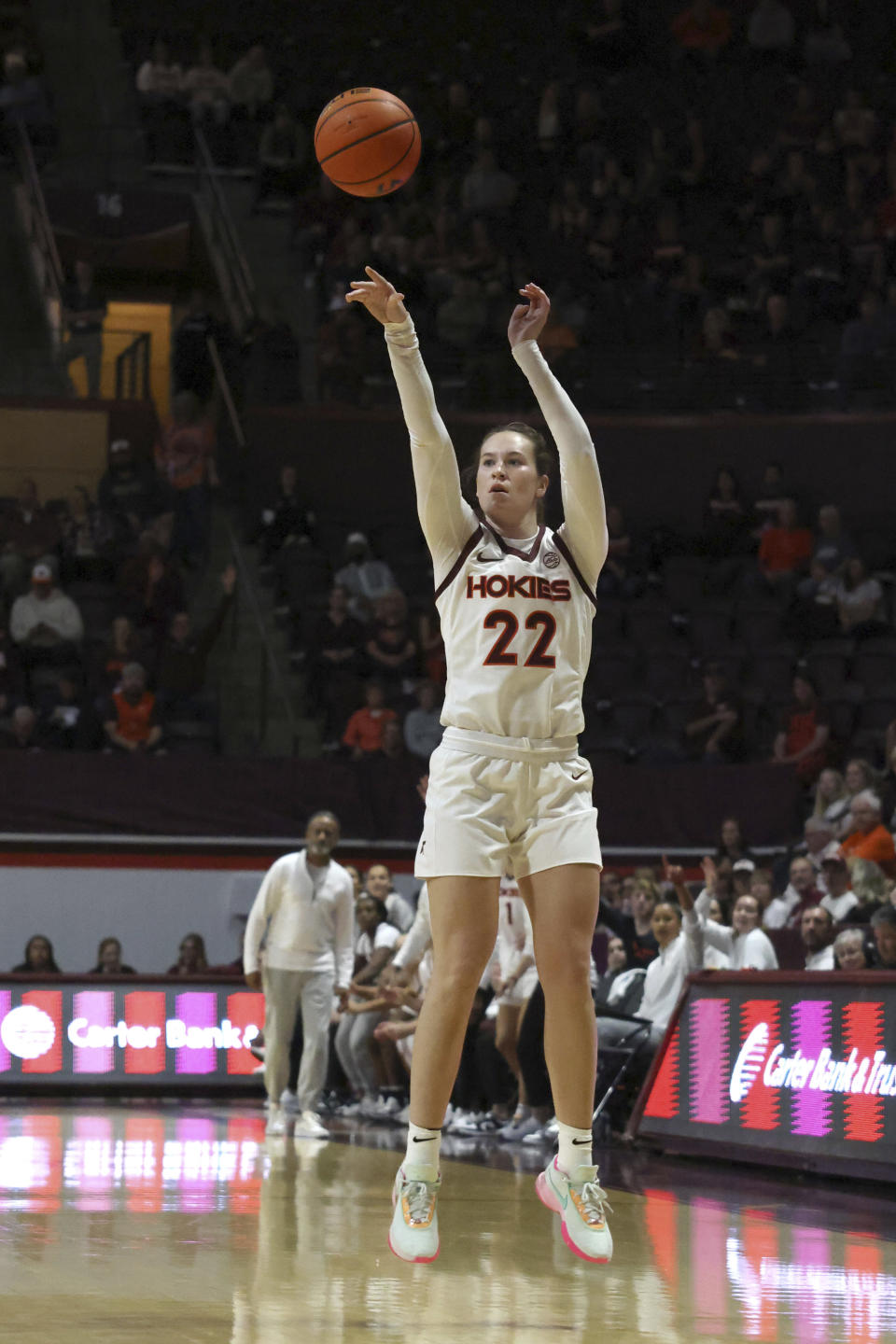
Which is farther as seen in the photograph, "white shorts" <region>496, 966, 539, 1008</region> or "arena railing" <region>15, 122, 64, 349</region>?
"arena railing" <region>15, 122, 64, 349</region>

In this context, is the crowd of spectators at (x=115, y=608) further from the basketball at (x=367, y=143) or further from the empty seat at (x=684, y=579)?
the basketball at (x=367, y=143)

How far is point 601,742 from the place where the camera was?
18.4 metres

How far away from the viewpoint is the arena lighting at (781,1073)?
9.55 metres

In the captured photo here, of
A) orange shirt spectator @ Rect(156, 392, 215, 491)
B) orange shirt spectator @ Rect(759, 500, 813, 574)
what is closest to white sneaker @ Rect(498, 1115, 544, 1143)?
orange shirt spectator @ Rect(759, 500, 813, 574)

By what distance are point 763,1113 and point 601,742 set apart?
8162 mm

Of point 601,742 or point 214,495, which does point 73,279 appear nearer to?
point 214,495

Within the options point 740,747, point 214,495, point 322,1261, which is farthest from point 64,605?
point 322,1261

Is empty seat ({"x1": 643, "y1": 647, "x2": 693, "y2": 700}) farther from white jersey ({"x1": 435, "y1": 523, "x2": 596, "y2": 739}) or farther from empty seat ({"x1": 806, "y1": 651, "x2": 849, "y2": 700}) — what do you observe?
white jersey ({"x1": 435, "y1": 523, "x2": 596, "y2": 739})

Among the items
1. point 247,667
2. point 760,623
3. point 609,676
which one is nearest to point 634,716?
point 609,676

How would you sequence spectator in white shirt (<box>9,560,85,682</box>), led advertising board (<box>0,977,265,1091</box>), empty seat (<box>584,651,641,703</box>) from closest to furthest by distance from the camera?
led advertising board (<box>0,977,265,1091</box>), spectator in white shirt (<box>9,560,85,682</box>), empty seat (<box>584,651,641,703</box>)

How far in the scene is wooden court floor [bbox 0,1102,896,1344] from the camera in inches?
206

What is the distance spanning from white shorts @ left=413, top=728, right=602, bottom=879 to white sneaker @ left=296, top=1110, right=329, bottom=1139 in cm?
680

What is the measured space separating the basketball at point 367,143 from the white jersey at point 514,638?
1.43m

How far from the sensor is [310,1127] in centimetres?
1216
